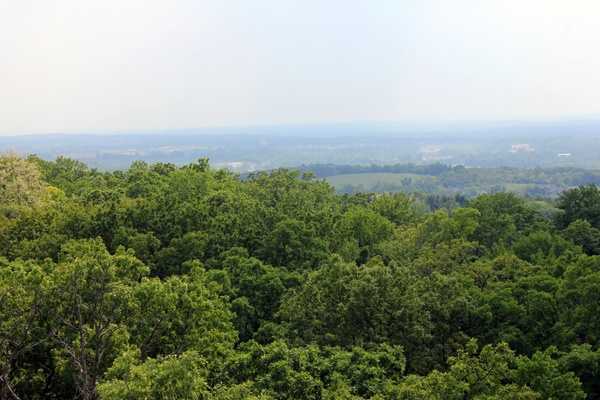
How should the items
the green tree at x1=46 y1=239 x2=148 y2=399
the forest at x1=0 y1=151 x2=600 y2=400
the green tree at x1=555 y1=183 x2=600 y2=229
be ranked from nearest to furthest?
1. the forest at x1=0 y1=151 x2=600 y2=400
2. the green tree at x1=46 y1=239 x2=148 y2=399
3. the green tree at x1=555 y1=183 x2=600 y2=229

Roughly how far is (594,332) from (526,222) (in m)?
32.0

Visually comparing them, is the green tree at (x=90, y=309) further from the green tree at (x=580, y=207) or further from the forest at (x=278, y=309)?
the green tree at (x=580, y=207)

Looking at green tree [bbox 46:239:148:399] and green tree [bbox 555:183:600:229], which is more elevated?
green tree [bbox 46:239:148:399]

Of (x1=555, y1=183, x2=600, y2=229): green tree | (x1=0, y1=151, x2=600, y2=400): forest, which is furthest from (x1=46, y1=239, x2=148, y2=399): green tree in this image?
(x1=555, y1=183, x2=600, y2=229): green tree

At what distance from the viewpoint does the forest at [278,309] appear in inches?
659

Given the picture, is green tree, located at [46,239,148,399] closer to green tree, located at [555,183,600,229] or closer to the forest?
the forest

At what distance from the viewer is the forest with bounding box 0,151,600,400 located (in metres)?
16.8

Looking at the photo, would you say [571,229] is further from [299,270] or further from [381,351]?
[381,351]

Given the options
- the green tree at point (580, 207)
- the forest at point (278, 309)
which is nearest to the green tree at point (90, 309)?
the forest at point (278, 309)

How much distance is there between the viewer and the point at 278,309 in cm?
2991

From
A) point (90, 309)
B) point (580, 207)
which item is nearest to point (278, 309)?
point (90, 309)

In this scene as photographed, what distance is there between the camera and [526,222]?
53.8 metres

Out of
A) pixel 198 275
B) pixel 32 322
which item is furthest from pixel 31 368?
pixel 198 275

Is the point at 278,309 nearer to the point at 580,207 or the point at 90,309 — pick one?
the point at 90,309
